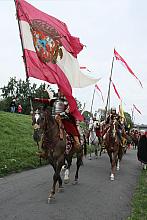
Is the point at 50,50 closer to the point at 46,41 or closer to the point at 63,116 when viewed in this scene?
the point at 46,41

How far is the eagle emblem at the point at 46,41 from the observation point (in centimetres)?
822

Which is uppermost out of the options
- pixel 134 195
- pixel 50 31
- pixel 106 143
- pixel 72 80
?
pixel 50 31

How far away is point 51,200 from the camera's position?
836 centimetres

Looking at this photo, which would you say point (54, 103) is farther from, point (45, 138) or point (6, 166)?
point (6, 166)

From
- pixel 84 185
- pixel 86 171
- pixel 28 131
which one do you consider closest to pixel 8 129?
pixel 28 131

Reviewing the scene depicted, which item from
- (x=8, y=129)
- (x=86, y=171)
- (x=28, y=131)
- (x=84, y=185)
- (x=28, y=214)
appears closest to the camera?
(x=28, y=214)

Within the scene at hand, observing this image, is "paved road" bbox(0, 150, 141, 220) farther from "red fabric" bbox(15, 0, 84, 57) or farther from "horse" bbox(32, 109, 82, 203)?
"red fabric" bbox(15, 0, 84, 57)

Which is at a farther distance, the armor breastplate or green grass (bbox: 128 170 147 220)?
the armor breastplate

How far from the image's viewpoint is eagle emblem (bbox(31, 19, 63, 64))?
822 centimetres

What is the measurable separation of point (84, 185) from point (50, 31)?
4730 millimetres

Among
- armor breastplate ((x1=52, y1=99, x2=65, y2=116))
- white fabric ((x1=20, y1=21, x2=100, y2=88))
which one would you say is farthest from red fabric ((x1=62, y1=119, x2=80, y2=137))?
white fabric ((x1=20, y1=21, x2=100, y2=88))

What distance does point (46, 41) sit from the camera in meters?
8.48

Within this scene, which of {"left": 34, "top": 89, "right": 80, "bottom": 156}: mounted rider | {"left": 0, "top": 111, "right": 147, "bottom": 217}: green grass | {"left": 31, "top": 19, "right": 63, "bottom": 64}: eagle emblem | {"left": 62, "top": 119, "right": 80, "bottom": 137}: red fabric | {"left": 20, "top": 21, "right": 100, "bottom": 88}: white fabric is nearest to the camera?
{"left": 31, "top": 19, "right": 63, "bottom": 64}: eagle emblem

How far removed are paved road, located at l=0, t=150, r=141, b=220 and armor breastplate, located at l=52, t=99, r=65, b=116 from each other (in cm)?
206
